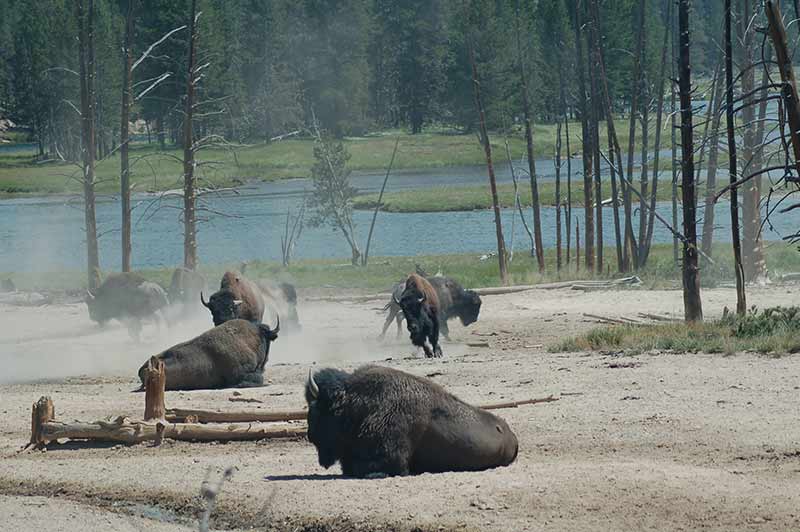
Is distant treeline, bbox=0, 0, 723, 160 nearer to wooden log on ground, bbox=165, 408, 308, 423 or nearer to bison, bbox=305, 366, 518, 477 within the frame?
wooden log on ground, bbox=165, 408, 308, 423

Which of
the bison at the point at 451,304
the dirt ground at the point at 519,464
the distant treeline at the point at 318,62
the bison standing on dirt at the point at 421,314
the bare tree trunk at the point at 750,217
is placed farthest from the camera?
the distant treeline at the point at 318,62

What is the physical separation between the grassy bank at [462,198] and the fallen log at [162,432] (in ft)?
155

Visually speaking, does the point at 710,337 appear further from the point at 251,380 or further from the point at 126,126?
the point at 126,126

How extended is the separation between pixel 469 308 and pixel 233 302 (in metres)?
5.52

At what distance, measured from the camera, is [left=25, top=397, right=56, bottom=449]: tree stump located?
12.0m

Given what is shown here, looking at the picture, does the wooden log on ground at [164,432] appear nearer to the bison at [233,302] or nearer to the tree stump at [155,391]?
the tree stump at [155,391]

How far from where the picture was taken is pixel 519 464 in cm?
1033

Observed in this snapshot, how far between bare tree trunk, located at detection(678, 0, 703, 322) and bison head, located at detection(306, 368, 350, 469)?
945 centimetres

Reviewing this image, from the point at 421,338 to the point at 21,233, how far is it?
40.5 meters

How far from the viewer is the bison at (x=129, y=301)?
22.9 meters

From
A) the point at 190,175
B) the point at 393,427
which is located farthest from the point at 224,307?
the point at 393,427

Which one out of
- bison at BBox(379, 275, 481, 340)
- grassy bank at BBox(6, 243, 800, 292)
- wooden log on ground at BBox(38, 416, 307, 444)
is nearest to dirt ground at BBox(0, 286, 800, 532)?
wooden log on ground at BBox(38, 416, 307, 444)

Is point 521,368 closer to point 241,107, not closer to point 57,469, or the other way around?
point 57,469

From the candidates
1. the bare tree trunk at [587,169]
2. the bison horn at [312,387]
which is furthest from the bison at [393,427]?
the bare tree trunk at [587,169]
